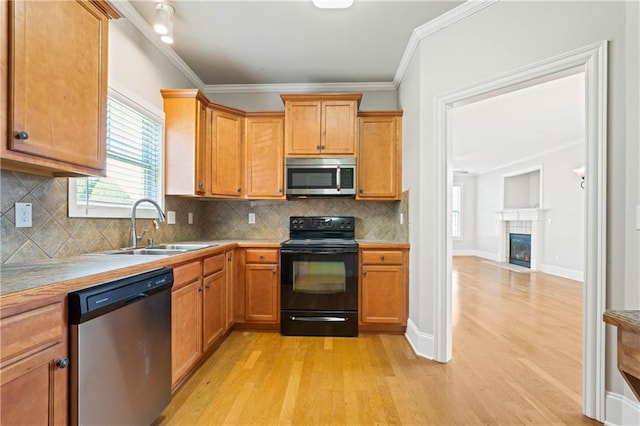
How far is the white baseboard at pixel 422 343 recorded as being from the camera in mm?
2477

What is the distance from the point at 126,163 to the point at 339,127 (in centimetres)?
197

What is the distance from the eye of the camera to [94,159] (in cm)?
158

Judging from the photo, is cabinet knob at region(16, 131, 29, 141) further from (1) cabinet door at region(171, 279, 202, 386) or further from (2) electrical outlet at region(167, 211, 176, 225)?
(2) electrical outlet at region(167, 211, 176, 225)

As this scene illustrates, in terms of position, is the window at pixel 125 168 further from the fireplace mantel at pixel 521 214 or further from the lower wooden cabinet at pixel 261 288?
the fireplace mantel at pixel 521 214

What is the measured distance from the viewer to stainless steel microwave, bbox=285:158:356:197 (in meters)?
3.23

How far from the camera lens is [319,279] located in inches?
118

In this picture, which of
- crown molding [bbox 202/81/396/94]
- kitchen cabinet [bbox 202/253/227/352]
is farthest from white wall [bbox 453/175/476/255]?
kitchen cabinet [bbox 202/253/227/352]

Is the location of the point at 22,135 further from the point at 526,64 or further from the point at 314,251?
the point at 526,64

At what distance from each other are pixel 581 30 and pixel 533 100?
7.74 ft

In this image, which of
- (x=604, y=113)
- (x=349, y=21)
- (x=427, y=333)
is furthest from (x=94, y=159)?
(x=604, y=113)

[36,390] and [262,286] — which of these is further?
[262,286]

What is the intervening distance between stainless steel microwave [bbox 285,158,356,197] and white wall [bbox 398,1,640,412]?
64 cm

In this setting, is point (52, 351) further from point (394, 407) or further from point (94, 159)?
point (394, 407)

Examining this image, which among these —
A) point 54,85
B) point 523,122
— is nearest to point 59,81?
point 54,85
